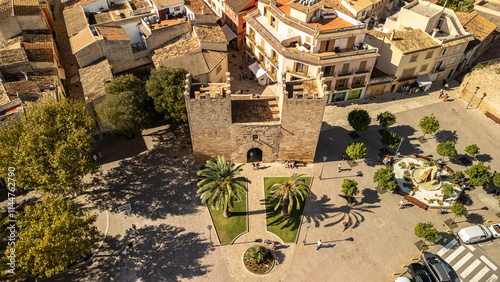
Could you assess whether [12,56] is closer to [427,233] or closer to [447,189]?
[427,233]

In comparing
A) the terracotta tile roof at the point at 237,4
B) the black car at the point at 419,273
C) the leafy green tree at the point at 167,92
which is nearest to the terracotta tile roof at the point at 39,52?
the leafy green tree at the point at 167,92

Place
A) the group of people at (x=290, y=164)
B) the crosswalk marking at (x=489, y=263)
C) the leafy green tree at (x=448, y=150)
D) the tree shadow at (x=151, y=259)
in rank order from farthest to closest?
1. the group of people at (x=290, y=164)
2. the leafy green tree at (x=448, y=150)
3. the crosswalk marking at (x=489, y=263)
4. the tree shadow at (x=151, y=259)

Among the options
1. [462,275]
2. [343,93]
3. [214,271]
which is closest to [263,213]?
[214,271]

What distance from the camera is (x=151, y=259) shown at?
42.2 metres

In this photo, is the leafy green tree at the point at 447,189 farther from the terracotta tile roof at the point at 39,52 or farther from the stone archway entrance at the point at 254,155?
the terracotta tile roof at the point at 39,52

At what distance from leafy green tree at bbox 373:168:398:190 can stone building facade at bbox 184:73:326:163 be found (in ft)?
33.0

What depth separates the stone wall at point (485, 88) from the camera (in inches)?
2384

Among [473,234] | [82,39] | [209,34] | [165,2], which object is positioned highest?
[165,2]

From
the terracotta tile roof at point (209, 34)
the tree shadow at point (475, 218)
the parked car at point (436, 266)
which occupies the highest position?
the terracotta tile roof at point (209, 34)

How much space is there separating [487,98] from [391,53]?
19724mm

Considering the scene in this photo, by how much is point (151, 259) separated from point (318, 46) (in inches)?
1713

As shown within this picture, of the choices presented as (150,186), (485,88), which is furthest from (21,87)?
(485,88)

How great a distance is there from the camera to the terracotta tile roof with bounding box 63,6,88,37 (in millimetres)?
64031

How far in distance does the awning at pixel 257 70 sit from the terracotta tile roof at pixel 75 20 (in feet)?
109
